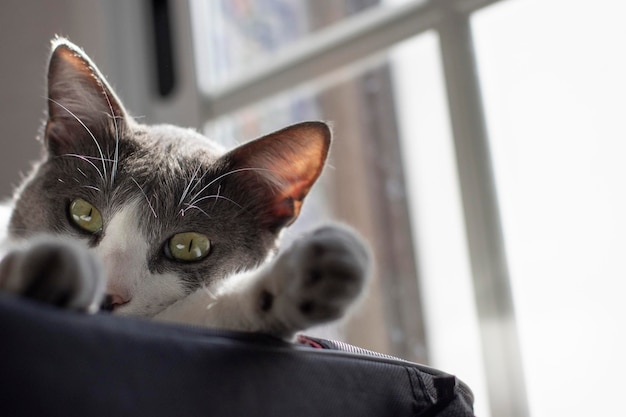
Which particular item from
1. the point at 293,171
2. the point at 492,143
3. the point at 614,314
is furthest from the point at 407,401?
the point at 492,143

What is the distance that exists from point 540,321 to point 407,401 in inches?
33.5

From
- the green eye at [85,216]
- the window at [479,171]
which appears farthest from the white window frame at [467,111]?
the green eye at [85,216]

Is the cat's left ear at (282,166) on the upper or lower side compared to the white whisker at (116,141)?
lower

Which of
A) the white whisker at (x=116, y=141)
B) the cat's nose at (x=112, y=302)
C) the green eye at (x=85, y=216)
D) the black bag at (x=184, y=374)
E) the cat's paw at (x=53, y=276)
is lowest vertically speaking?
the black bag at (x=184, y=374)

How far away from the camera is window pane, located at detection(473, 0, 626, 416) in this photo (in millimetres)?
1427

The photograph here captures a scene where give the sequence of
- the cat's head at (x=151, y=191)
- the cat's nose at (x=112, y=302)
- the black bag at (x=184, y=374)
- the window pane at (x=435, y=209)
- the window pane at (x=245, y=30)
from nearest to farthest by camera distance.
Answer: the black bag at (x=184, y=374)
the cat's nose at (x=112, y=302)
the cat's head at (x=151, y=191)
the window pane at (x=435, y=209)
the window pane at (x=245, y=30)

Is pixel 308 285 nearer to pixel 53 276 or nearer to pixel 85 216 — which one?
pixel 53 276

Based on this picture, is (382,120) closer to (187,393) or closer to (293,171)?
(293,171)

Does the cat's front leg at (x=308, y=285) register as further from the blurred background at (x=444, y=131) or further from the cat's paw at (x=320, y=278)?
the blurred background at (x=444, y=131)

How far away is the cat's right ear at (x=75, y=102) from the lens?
3.34 ft

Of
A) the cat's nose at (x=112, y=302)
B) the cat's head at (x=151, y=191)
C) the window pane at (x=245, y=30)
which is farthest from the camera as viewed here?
the window pane at (x=245, y=30)

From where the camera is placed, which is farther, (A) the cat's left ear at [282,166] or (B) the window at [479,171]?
(B) the window at [479,171]

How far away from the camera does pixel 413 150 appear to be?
1.87 m

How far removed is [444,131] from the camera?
5.76 feet
